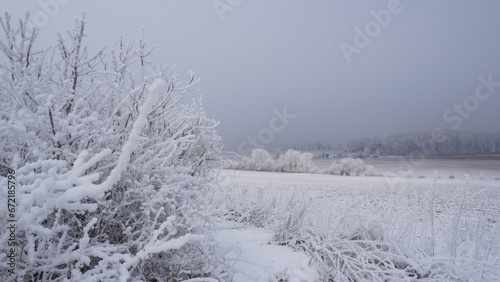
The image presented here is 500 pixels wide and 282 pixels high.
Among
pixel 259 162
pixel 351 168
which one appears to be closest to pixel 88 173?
pixel 351 168

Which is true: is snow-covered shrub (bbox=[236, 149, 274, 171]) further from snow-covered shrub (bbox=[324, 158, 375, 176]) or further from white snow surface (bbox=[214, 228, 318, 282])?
white snow surface (bbox=[214, 228, 318, 282])

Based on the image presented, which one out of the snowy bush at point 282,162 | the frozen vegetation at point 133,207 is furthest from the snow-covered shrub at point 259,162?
the frozen vegetation at point 133,207

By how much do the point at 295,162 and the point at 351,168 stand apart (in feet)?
22.8

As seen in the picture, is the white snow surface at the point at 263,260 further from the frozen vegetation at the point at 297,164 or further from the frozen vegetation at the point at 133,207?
the frozen vegetation at the point at 297,164

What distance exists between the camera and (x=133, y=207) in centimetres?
233

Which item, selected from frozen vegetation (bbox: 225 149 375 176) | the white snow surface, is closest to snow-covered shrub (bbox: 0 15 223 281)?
the white snow surface

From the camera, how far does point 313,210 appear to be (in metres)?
4.72

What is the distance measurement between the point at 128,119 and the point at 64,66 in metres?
0.61

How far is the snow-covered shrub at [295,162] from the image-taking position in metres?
34.3

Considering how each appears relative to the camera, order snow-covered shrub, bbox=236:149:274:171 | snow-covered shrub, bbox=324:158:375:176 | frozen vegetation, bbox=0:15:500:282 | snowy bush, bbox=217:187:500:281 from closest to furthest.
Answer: frozen vegetation, bbox=0:15:500:282, snowy bush, bbox=217:187:500:281, snow-covered shrub, bbox=324:158:375:176, snow-covered shrub, bbox=236:149:274:171

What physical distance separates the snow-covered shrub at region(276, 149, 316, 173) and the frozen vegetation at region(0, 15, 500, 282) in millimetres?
29695

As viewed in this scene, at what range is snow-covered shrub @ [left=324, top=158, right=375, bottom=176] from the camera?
2988 centimetres

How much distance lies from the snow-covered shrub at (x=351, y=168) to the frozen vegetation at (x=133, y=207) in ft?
86.5

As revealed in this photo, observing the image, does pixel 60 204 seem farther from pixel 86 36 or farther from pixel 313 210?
pixel 313 210
